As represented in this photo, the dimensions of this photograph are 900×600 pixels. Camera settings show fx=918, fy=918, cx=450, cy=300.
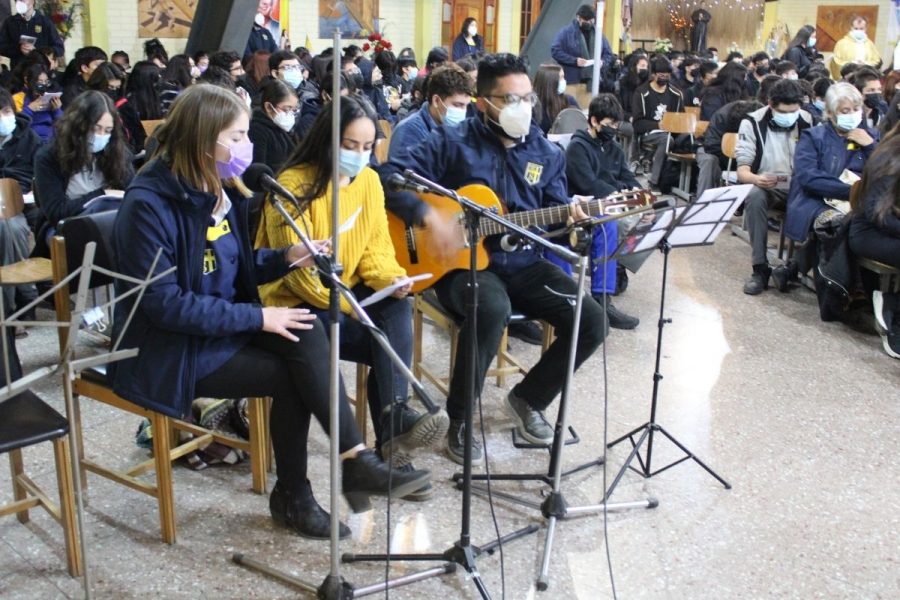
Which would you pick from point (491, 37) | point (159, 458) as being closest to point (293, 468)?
point (159, 458)

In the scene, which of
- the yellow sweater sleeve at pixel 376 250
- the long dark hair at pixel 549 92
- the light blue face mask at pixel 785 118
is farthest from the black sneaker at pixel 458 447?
the long dark hair at pixel 549 92

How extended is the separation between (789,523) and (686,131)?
17.6ft

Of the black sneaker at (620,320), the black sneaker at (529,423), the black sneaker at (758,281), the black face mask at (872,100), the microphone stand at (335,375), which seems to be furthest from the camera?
the black face mask at (872,100)

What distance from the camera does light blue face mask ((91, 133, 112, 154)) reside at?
383 cm

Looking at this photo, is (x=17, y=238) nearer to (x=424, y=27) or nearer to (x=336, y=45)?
(x=336, y=45)

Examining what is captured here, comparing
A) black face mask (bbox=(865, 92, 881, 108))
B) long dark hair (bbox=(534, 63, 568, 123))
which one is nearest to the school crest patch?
long dark hair (bbox=(534, 63, 568, 123))

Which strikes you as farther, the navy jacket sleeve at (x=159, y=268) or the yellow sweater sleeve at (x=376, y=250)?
the yellow sweater sleeve at (x=376, y=250)

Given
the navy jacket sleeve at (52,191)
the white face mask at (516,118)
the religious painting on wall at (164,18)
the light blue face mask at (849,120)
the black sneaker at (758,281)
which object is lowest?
the black sneaker at (758,281)

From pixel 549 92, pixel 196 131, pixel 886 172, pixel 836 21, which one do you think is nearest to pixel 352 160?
pixel 196 131

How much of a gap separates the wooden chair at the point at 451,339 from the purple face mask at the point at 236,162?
1.04 meters

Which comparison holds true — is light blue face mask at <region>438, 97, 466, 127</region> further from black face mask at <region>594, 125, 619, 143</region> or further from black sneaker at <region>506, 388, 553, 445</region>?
black sneaker at <region>506, 388, 553, 445</region>

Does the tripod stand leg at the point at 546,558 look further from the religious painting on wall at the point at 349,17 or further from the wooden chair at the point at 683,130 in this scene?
the religious painting on wall at the point at 349,17

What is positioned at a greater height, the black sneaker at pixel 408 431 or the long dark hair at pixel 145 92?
the long dark hair at pixel 145 92

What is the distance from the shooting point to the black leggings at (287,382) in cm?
240
